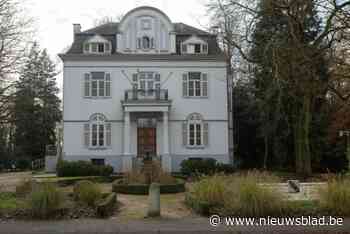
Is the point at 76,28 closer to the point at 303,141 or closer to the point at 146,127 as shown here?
the point at 146,127

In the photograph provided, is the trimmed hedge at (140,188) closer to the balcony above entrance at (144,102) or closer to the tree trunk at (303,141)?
the tree trunk at (303,141)

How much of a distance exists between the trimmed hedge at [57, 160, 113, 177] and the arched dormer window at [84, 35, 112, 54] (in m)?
9.45

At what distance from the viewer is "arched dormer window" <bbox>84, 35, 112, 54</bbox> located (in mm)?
34656

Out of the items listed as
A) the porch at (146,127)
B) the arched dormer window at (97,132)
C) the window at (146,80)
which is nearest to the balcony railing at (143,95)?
the porch at (146,127)

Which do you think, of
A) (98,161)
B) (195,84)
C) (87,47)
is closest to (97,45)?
(87,47)

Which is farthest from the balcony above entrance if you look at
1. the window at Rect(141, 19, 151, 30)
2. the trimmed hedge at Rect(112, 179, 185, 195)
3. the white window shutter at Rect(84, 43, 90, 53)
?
the trimmed hedge at Rect(112, 179, 185, 195)

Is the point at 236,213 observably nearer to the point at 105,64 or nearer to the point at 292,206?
the point at 292,206

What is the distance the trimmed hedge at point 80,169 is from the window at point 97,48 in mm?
9436

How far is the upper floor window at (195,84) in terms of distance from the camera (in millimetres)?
34844

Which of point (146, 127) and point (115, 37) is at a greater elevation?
point (115, 37)

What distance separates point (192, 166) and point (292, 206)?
18426 mm

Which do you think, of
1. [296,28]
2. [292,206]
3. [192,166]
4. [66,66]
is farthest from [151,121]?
[292,206]

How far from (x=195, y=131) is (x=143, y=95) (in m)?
5.02

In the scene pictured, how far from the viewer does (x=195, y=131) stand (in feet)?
113
